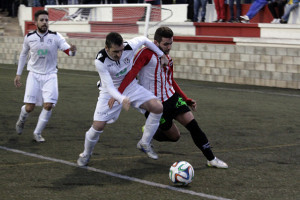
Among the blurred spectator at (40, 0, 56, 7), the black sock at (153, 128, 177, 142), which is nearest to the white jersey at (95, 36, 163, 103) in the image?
the black sock at (153, 128, 177, 142)

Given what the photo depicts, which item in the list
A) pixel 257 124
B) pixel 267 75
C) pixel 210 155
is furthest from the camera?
pixel 267 75

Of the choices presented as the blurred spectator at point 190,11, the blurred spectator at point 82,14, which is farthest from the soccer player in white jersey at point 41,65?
the blurred spectator at point 82,14

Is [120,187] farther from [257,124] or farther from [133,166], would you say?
[257,124]

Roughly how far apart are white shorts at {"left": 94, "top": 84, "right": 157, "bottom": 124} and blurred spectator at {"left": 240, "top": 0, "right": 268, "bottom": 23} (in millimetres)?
12785

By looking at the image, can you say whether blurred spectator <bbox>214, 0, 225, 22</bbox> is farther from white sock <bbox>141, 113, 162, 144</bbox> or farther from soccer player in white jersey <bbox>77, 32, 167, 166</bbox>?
white sock <bbox>141, 113, 162, 144</bbox>

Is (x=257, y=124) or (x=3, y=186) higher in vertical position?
(x=3, y=186)

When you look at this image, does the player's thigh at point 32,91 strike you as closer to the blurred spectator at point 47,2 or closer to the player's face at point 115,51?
the player's face at point 115,51

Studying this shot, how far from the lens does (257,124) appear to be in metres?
10.7

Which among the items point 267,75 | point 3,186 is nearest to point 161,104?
point 3,186

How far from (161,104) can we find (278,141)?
8.49 ft

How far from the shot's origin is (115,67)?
686 cm

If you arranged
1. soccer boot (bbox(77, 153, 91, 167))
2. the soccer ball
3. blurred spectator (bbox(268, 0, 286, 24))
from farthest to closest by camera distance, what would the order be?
blurred spectator (bbox(268, 0, 286, 24)) < soccer boot (bbox(77, 153, 91, 167)) < the soccer ball

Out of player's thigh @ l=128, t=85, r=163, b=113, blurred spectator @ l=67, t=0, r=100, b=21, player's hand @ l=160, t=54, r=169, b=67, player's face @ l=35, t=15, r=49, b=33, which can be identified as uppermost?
player's face @ l=35, t=15, r=49, b=33

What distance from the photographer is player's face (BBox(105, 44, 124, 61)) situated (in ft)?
21.6
